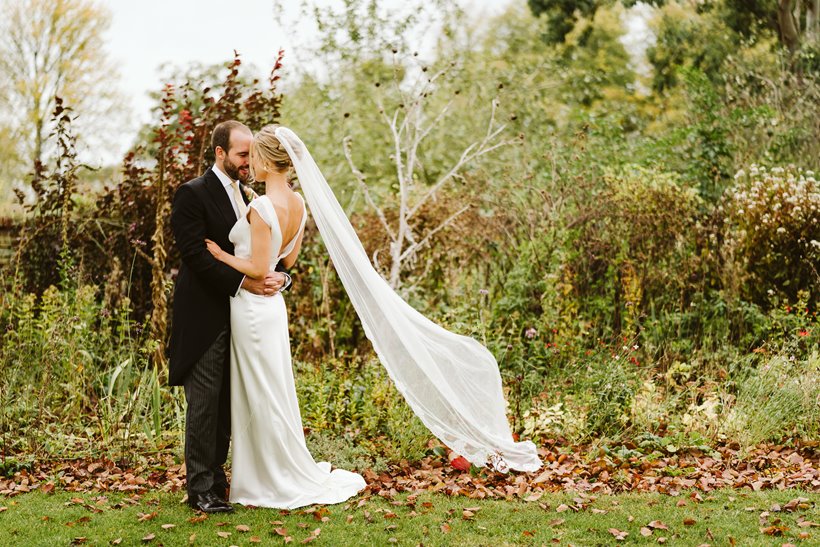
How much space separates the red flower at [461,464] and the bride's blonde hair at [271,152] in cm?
239

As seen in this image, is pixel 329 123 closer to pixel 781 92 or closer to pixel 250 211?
pixel 781 92

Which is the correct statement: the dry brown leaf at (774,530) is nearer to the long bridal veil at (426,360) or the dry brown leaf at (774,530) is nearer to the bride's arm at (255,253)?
the long bridal veil at (426,360)

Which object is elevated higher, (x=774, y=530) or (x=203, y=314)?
(x=203, y=314)

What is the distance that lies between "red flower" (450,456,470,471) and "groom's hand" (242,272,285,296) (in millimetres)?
1861

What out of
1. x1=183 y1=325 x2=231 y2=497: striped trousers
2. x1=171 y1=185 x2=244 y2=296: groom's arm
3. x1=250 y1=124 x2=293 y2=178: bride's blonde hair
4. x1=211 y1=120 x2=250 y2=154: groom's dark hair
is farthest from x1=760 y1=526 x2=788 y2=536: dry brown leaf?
x1=211 y1=120 x2=250 y2=154: groom's dark hair

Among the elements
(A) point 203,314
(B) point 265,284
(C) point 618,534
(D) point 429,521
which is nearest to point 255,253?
(B) point 265,284

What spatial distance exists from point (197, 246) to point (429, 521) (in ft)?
6.79

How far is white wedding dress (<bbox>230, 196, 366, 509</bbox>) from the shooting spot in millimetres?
5055

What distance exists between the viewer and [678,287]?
9.39 metres

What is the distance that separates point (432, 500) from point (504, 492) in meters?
0.51

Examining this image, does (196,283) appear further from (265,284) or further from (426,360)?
(426,360)

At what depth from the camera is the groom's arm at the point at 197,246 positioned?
Answer: 192 inches

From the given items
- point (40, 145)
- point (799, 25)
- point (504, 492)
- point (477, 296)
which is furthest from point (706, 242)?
point (40, 145)

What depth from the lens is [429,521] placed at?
16.4ft
